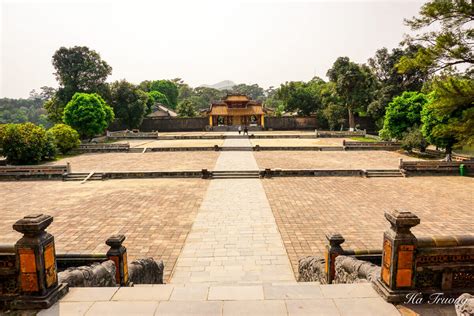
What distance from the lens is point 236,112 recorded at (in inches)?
2178

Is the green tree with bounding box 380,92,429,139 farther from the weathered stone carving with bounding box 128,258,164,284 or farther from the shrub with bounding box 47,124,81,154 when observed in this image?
the shrub with bounding box 47,124,81,154

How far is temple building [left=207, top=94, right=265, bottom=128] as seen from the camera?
5494cm

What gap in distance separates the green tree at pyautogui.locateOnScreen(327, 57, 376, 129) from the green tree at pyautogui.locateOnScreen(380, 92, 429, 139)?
1442 centimetres

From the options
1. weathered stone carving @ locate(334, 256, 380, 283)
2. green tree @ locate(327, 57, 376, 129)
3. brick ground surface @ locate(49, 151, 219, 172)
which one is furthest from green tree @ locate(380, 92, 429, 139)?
weathered stone carving @ locate(334, 256, 380, 283)

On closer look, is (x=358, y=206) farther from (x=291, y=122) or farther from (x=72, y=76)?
(x=72, y=76)

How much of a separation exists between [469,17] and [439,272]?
57.0ft

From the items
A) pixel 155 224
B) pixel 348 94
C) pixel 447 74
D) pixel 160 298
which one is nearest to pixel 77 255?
pixel 160 298

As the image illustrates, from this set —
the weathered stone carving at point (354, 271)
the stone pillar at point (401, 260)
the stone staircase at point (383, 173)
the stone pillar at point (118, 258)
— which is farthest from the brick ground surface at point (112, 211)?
the stone staircase at point (383, 173)

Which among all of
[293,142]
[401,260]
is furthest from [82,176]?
[293,142]

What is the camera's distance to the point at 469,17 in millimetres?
15828

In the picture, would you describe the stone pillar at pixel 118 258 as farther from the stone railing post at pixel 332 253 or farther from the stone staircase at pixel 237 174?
the stone staircase at pixel 237 174

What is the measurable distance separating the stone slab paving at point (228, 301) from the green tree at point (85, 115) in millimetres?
32411

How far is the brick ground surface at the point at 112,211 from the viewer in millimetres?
9117

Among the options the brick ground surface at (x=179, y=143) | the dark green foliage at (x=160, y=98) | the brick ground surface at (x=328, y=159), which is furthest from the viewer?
the dark green foliage at (x=160, y=98)
